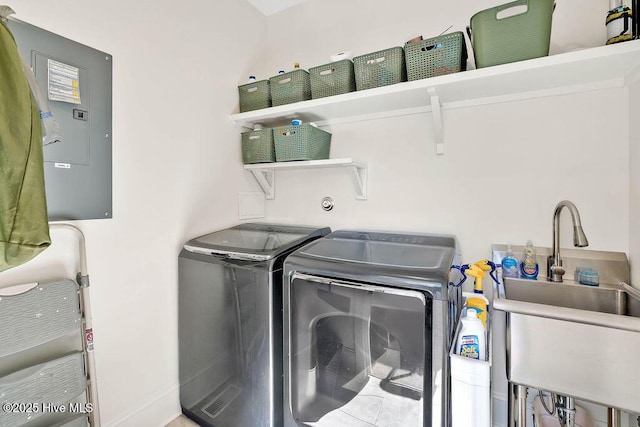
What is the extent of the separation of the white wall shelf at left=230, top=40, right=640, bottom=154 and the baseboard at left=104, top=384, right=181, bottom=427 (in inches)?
70.7

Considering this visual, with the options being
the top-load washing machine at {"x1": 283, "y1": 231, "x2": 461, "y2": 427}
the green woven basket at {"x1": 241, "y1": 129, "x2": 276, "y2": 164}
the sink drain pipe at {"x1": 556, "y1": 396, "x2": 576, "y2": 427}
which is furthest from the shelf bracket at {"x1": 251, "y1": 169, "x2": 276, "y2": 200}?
the sink drain pipe at {"x1": 556, "y1": 396, "x2": 576, "y2": 427}

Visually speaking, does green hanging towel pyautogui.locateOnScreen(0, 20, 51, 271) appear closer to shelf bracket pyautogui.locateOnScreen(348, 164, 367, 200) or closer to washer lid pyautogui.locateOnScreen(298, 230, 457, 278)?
washer lid pyautogui.locateOnScreen(298, 230, 457, 278)

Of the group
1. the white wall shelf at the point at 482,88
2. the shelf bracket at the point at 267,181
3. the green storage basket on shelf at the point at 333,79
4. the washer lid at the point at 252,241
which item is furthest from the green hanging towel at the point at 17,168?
the shelf bracket at the point at 267,181

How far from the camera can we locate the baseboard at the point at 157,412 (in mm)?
1511

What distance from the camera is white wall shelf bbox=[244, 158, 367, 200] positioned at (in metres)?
1.80

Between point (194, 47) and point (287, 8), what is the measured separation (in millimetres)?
970

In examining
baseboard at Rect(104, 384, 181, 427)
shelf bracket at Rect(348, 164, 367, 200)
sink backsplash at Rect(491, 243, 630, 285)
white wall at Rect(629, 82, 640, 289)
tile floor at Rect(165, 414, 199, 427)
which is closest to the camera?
white wall at Rect(629, 82, 640, 289)

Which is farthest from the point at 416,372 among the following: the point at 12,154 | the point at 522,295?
the point at 12,154

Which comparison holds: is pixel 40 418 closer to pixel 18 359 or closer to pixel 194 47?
pixel 18 359

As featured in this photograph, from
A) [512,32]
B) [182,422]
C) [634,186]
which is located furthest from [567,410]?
[182,422]

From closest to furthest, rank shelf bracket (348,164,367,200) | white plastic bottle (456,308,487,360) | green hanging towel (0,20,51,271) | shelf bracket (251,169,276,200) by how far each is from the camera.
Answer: green hanging towel (0,20,51,271), white plastic bottle (456,308,487,360), shelf bracket (348,164,367,200), shelf bracket (251,169,276,200)

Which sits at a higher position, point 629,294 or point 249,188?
point 249,188

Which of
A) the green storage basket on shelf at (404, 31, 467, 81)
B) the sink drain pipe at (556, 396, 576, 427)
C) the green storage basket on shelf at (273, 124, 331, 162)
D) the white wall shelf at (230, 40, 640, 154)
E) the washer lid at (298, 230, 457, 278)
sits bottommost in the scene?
the sink drain pipe at (556, 396, 576, 427)

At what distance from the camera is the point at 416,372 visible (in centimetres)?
113
